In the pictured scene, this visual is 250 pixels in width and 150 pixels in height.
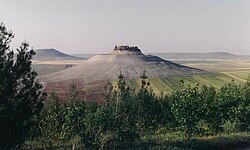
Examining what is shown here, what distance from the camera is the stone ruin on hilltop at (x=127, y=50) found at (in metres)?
159

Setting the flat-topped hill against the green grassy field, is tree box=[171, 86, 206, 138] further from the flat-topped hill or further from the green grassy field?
the flat-topped hill

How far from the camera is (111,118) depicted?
4131cm

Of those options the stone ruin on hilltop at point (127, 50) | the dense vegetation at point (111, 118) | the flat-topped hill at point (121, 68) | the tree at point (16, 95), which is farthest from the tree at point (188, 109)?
the stone ruin on hilltop at point (127, 50)

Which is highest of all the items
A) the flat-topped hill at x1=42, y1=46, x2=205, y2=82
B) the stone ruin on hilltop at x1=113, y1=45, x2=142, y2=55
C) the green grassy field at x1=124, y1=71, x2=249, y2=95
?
the stone ruin on hilltop at x1=113, y1=45, x2=142, y2=55

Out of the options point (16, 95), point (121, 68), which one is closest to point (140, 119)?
point (16, 95)

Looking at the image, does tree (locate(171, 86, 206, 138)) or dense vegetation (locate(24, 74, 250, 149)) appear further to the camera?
tree (locate(171, 86, 206, 138))

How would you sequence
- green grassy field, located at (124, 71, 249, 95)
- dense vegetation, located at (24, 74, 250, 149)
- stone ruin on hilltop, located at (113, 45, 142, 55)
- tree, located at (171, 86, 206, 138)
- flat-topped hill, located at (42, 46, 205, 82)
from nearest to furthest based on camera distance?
dense vegetation, located at (24, 74, 250, 149), tree, located at (171, 86, 206, 138), green grassy field, located at (124, 71, 249, 95), flat-topped hill, located at (42, 46, 205, 82), stone ruin on hilltop, located at (113, 45, 142, 55)

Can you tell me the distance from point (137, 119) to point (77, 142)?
64.1 ft

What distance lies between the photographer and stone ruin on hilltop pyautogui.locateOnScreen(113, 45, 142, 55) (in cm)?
15868

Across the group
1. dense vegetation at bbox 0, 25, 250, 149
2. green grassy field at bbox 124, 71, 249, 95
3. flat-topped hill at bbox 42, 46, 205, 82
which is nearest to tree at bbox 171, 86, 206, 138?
dense vegetation at bbox 0, 25, 250, 149

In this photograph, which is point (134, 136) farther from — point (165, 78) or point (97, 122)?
point (165, 78)

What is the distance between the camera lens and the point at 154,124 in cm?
5662

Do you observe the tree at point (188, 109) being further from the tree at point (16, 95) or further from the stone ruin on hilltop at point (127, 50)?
the stone ruin on hilltop at point (127, 50)

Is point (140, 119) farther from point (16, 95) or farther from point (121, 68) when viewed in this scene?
point (121, 68)
